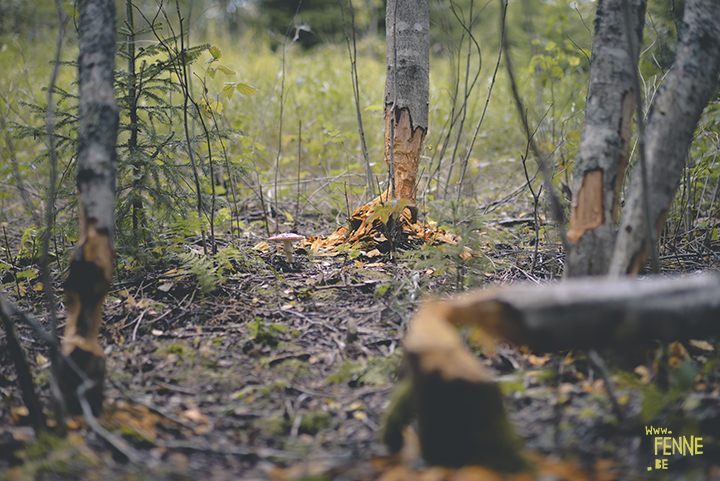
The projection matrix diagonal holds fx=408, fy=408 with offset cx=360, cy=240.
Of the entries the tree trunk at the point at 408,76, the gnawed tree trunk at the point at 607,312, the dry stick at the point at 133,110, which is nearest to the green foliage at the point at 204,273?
the dry stick at the point at 133,110

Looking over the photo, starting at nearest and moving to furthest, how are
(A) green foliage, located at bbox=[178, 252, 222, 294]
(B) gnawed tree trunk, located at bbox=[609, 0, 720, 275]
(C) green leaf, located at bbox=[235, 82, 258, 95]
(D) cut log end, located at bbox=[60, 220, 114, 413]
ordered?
(D) cut log end, located at bbox=[60, 220, 114, 413] < (B) gnawed tree trunk, located at bbox=[609, 0, 720, 275] < (A) green foliage, located at bbox=[178, 252, 222, 294] < (C) green leaf, located at bbox=[235, 82, 258, 95]

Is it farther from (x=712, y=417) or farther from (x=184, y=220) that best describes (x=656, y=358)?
(x=184, y=220)

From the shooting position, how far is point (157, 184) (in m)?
2.77

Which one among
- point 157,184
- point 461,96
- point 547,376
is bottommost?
point 547,376

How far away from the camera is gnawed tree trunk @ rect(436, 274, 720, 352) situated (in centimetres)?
124

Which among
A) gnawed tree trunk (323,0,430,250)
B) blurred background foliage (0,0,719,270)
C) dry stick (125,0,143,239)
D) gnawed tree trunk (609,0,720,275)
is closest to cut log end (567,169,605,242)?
gnawed tree trunk (609,0,720,275)

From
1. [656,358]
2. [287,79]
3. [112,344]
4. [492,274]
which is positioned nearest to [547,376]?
[656,358]

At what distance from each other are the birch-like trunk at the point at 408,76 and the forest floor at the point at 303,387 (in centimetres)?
103

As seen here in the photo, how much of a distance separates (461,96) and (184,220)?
5.82 meters

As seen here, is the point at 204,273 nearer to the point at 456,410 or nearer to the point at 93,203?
the point at 93,203

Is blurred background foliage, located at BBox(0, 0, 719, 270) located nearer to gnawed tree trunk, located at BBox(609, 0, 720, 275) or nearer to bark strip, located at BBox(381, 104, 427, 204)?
bark strip, located at BBox(381, 104, 427, 204)

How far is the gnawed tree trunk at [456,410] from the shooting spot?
1163 mm

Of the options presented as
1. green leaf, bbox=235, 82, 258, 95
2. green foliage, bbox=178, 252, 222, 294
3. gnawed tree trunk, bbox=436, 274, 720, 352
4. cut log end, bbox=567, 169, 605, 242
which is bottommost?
gnawed tree trunk, bbox=436, 274, 720, 352

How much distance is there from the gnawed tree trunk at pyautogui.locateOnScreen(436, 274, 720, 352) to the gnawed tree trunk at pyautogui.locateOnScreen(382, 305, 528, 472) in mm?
218
